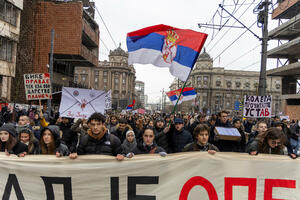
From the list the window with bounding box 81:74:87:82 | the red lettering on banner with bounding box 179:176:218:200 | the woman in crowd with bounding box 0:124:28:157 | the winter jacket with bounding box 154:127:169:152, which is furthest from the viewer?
the window with bounding box 81:74:87:82

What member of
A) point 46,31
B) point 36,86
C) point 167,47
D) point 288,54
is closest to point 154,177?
point 167,47

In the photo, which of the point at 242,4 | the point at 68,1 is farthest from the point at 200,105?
the point at 242,4

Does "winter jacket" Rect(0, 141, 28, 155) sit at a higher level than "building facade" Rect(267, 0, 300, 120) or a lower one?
lower

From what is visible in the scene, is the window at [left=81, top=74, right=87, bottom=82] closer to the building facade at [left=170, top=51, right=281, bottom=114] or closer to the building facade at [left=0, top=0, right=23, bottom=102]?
the building facade at [left=170, top=51, right=281, bottom=114]

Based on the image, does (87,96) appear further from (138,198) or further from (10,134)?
(138,198)

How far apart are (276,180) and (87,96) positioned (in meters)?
5.50

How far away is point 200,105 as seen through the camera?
93.3 m

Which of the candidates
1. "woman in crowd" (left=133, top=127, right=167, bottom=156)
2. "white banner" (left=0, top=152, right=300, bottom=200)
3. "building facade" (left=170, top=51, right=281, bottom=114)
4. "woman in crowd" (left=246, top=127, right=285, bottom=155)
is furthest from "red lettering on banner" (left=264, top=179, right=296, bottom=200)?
"building facade" (left=170, top=51, right=281, bottom=114)

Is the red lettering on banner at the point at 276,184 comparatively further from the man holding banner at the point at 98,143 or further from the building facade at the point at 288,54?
the building facade at the point at 288,54

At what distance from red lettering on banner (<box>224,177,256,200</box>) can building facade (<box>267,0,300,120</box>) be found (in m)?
26.0

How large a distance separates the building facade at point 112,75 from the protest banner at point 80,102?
289 ft

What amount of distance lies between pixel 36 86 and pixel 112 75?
299 ft

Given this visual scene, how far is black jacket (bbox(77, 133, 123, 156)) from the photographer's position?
4.10m

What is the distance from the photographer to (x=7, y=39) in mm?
21250
